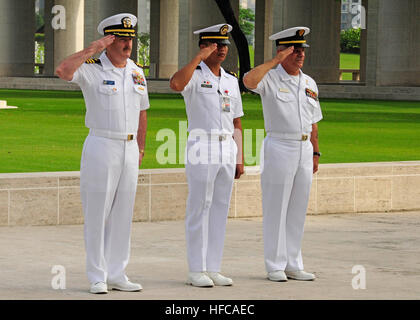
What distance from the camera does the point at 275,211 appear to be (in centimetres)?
1026

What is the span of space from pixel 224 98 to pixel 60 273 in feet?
7.33

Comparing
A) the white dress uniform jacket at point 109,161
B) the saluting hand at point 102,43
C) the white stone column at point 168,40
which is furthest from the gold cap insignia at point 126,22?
the white stone column at point 168,40

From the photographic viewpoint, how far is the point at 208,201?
32.4 feet

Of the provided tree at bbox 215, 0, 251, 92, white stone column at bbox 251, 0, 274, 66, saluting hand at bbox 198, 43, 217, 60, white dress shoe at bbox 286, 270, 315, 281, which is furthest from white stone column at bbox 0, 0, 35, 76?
saluting hand at bbox 198, 43, 217, 60

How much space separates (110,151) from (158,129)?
15844 millimetres

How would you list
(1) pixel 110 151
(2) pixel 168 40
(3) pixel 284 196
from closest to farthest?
(1) pixel 110 151 → (3) pixel 284 196 → (2) pixel 168 40

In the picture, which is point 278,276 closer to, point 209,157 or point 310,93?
point 209,157

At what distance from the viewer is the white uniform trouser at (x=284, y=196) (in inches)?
398

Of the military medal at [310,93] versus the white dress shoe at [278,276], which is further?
the military medal at [310,93]

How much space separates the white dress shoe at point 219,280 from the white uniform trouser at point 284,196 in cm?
51

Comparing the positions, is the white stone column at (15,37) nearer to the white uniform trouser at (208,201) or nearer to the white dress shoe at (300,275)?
the white dress shoe at (300,275)

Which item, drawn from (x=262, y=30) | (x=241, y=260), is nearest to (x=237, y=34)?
(x=262, y=30)

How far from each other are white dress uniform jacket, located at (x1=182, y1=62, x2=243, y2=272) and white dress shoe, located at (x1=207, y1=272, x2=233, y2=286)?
0.21 feet
